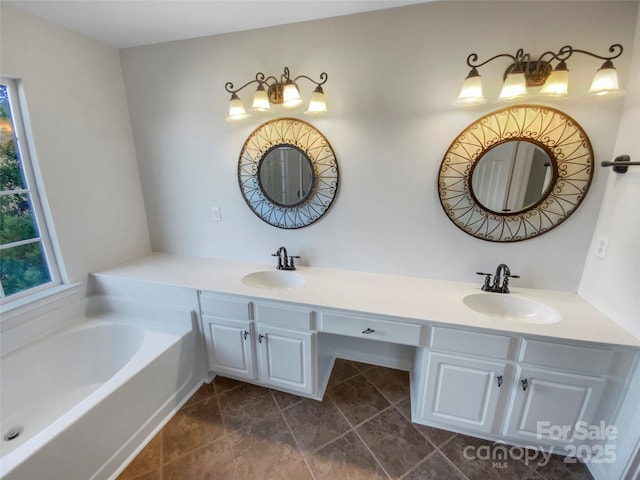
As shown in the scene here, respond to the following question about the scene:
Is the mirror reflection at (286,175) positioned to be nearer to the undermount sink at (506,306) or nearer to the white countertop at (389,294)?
the white countertop at (389,294)

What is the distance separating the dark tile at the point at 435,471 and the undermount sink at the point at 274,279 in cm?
124

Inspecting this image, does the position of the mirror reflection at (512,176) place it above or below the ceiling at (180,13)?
below

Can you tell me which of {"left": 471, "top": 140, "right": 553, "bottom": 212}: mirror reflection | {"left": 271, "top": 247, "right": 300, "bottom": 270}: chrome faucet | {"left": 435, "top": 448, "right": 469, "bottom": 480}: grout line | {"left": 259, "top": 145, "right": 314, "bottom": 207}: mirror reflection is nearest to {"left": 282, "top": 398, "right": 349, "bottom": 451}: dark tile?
{"left": 435, "top": 448, "right": 469, "bottom": 480}: grout line

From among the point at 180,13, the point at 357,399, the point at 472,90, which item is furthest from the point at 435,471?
the point at 180,13

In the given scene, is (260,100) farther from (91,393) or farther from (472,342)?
(91,393)

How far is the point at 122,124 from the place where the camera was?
7.20 feet

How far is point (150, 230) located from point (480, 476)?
2.92 metres

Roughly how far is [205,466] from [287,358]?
2.18 feet

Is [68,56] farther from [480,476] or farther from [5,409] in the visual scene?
[480,476]

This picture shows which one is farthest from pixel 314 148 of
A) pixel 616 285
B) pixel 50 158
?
pixel 616 285

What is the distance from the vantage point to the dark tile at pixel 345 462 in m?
1.40

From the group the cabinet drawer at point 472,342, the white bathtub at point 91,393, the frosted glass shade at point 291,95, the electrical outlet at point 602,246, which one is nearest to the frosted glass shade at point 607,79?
the electrical outlet at point 602,246

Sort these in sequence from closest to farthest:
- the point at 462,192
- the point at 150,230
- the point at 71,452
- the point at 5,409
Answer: the point at 71,452 → the point at 5,409 → the point at 462,192 → the point at 150,230

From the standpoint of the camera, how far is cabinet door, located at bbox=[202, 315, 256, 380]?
5.82 ft
